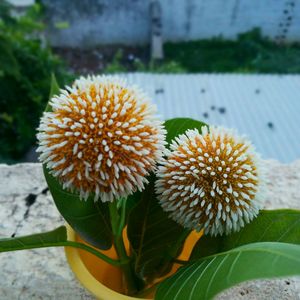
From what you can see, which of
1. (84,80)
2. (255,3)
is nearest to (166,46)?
(255,3)

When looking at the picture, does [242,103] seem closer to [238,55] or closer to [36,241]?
[36,241]

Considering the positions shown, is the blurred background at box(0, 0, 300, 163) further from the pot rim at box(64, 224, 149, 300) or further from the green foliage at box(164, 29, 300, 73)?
the pot rim at box(64, 224, 149, 300)

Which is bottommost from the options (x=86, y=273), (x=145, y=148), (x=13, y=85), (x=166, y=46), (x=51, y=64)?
(x=86, y=273)

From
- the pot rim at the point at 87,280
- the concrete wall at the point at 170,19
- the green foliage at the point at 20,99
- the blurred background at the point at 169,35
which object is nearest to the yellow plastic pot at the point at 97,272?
the pot rim at the point at 87,280

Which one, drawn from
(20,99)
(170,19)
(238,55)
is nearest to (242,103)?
(20,99)

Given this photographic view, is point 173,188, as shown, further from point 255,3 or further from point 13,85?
point 255,3

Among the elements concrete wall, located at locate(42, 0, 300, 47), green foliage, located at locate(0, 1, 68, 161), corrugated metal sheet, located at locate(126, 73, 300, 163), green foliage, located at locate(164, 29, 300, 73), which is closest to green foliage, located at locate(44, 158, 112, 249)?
green foliage, located at locate(0, 1, 68, 161)
